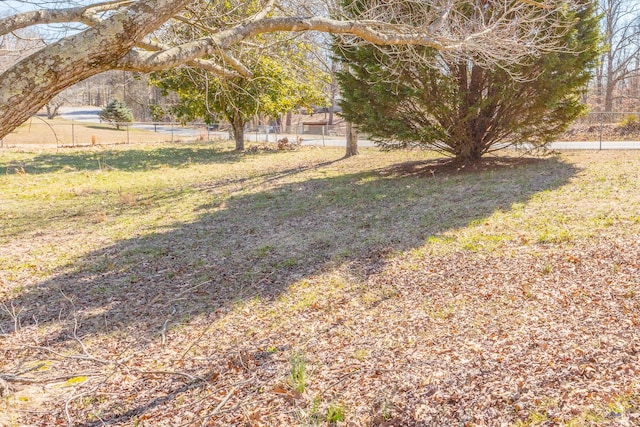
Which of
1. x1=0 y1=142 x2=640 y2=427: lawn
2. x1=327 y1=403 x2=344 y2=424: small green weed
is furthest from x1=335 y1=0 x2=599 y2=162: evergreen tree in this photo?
x1=327 y1=403 x2=344 y2=424: small green weed

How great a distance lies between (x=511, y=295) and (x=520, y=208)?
3.06 meters

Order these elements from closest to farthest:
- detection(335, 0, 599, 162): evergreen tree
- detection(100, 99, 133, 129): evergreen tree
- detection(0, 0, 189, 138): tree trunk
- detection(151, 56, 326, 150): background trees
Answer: detection(0, 0, 189, 138): tree trunk, detection(335, 0, 599, 162): evergreen tree, detection(151, 56, 326, 150): background trees, detection(100, 99, 133, 129): evergreen tree

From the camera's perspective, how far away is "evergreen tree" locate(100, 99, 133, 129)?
36.0 m

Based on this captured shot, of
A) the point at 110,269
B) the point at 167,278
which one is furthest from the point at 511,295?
the point at 110,269

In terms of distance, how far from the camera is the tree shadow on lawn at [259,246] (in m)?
4.89

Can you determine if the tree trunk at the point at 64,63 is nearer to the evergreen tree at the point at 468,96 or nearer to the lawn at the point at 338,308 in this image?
the lawn at the point at 338,308

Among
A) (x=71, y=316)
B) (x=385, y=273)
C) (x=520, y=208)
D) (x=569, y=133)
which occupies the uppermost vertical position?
(x=569, y=133)

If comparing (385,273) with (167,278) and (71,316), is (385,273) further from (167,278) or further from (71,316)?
(71,316)

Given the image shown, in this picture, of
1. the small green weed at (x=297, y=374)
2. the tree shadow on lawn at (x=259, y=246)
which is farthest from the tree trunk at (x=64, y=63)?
the tree shadow on lawn at (x=259, y=246)

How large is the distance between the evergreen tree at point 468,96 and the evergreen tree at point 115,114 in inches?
1196

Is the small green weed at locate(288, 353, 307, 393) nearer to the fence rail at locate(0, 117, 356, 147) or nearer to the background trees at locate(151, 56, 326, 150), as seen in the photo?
the background trees at locate(151, 56, 326, 150)

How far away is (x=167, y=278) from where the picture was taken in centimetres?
559

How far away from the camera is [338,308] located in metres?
4.45

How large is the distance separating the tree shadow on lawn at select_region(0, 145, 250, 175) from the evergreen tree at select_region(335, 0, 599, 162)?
8.42 m
